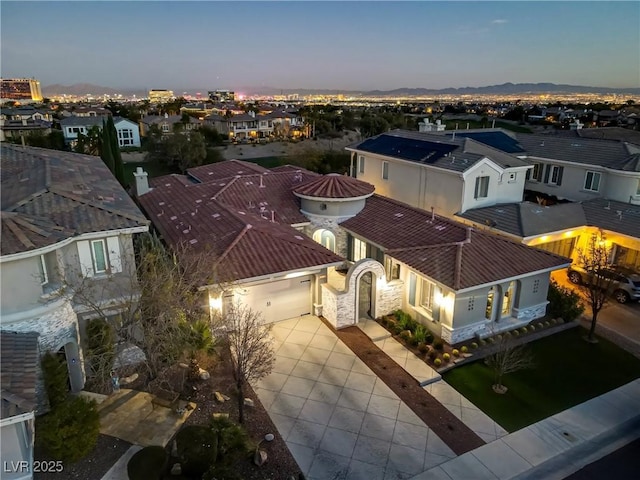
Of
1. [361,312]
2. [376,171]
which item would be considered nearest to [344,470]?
[361,312]

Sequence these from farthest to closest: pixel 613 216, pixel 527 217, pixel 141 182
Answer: pixel 141 182 < pixel 613 216 < pixel 527 217

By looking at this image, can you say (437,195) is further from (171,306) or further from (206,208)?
(171,306)

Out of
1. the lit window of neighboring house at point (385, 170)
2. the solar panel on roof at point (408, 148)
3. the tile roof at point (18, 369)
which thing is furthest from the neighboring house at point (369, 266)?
the lit window of neighboring house at point (385, 170)

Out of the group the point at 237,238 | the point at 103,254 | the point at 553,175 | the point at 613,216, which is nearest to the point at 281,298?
the point at 237,238

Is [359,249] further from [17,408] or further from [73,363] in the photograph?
[17,408]

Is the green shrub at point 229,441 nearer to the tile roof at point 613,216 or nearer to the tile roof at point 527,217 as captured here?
the tile roof at point 527,217

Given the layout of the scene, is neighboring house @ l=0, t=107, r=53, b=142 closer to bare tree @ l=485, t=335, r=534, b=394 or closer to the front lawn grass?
bare tree @ l=485, t=335, r=534, b=394
